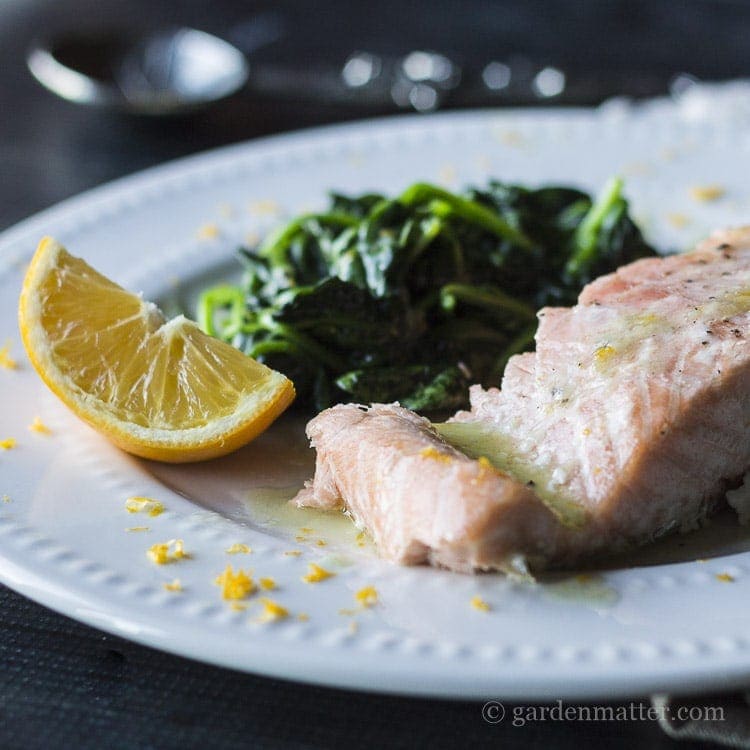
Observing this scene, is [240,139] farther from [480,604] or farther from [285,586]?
[480,604]

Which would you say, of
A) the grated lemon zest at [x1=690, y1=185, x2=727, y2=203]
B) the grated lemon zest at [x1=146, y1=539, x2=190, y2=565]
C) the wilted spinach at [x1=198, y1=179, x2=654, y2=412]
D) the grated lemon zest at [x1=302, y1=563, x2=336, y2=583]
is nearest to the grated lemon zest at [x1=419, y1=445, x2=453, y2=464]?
the grated lemon zest at [x1=302, y1=563, x2=336, y2=583]

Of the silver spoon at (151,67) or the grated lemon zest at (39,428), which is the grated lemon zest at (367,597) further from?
the silver spoon at (151,67)

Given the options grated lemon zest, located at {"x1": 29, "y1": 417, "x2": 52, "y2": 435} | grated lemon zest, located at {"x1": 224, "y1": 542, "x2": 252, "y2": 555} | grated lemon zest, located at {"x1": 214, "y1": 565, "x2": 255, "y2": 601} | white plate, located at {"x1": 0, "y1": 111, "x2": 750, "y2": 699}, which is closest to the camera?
white plate, located at {"x1": 0, "y1": 111, "x2": 750, "y2": 699}

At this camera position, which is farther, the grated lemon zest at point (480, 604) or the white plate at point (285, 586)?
the grated lemon zest at point (480, 604)

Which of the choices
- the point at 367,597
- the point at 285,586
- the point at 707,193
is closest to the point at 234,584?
the point at 285,586

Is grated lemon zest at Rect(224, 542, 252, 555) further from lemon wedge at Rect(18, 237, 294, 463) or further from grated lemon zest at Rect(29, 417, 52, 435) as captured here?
grated lemon zest at Rect(29, 417, 52, 435)

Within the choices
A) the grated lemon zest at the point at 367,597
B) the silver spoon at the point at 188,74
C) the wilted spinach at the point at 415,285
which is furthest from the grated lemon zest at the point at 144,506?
the silver spoon at the point at 188,74
